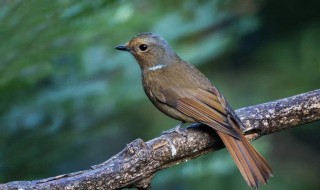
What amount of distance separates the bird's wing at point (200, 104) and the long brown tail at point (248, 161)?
0.13 m

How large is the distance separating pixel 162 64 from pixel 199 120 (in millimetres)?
945

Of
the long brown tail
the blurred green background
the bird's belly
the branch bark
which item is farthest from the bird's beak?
the long brown tail

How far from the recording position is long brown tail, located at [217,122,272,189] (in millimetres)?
5359

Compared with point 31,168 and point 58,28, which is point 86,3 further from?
point 31,168

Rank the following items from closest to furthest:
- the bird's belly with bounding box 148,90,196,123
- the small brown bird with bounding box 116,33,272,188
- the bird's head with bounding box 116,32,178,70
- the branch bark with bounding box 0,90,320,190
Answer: the branch bark with bounding box 0,90,320,190 < the small brown bird with bounding box 116,33,272,188 < the bird's belly with bounding box 148,90,196,123 < the bird's head with bounding box 116,32,178,70

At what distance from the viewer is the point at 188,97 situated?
634 centimetres

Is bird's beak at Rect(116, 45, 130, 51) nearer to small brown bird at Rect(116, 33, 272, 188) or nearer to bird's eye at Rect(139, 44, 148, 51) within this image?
small brown bird at Rect(116, 33, 272, 188)

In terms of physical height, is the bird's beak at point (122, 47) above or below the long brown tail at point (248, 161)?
above

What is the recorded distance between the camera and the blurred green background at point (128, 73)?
19.2 ft

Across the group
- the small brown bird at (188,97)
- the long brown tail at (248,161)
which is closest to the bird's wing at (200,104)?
the small brown bird at (188,97)

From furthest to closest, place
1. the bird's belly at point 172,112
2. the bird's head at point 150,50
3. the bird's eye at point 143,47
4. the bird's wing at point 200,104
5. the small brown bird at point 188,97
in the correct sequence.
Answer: the bird's eye at point 143,47
the bird's head at point 150,50
the bird's belly at point 172,112
the bird's wing at point 200,104
the small brown bird at point 188,97

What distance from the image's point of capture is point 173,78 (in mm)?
6547

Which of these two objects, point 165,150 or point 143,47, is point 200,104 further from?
point 165,150

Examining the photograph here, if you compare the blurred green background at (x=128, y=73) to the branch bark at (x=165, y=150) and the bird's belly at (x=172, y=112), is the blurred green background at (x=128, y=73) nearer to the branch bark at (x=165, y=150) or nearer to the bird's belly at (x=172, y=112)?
the bird's belly at (x=172, y=112)
